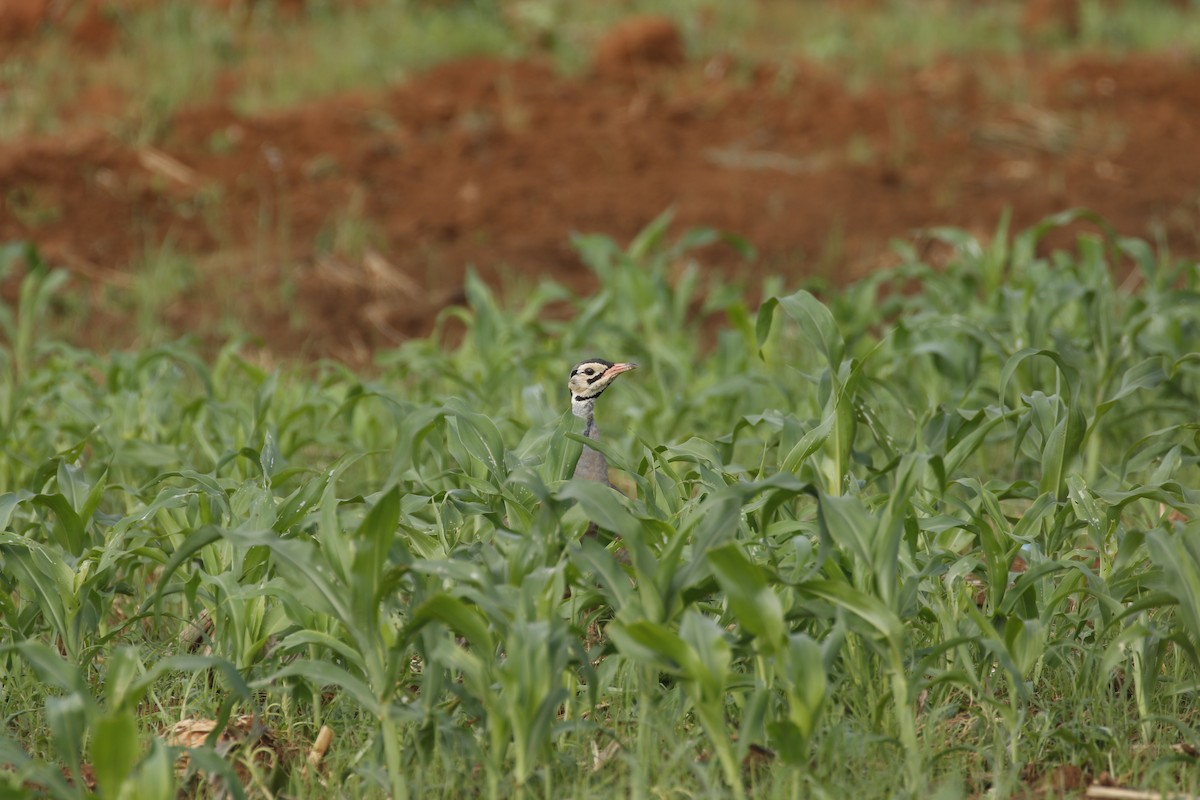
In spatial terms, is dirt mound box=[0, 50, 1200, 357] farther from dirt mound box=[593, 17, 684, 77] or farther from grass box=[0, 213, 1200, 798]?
grass box=[0, 213, 1200, 798]

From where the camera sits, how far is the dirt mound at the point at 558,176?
8203mm

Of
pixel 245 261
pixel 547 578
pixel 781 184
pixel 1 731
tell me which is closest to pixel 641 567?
pixel 547 578


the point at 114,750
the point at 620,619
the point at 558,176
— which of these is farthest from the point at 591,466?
the point at 558,176

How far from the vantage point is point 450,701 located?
3.19 metres

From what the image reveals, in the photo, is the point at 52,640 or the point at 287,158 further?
the point at 287,158

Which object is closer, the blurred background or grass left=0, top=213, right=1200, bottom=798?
grass left=0, top=213, right=1200, bottom=798

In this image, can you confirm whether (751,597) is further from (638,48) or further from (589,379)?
(638,48)

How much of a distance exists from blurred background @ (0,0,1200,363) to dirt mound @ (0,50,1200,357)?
23mm

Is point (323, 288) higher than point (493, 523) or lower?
lower

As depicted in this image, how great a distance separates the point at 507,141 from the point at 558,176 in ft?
2.11

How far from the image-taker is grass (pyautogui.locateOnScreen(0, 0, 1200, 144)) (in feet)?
34.8

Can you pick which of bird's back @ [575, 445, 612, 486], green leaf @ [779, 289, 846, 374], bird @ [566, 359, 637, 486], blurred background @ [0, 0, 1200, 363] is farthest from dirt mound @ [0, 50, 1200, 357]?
green leaf @ [779, 289, 846, 374]

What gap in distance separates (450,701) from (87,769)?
84cm

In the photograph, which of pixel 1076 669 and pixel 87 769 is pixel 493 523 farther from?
pixel 1076 669
